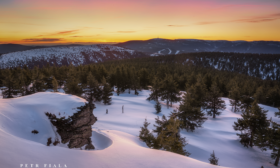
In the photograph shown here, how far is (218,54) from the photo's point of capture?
17200 centimetres

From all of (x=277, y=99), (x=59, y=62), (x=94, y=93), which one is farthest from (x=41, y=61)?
(x=277, y=99)

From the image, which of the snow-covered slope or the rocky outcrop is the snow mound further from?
the rocky outcrop

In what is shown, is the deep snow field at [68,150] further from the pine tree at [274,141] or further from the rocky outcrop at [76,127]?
the pine tree at [274,141]

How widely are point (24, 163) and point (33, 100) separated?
7896 millimetres

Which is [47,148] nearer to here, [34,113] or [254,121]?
[34,113]

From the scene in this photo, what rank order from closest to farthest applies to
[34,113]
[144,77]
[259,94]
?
[34,113] < [259,94] < [144,77]

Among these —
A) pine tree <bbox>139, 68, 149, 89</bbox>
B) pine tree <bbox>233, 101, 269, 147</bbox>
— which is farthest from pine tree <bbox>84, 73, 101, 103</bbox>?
pine tree <bbox>233, 101, 269, 147</bbox>

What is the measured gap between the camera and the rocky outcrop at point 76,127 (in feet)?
34.9

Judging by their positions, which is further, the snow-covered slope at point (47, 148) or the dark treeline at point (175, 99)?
the dark treeline at point (175, 99)

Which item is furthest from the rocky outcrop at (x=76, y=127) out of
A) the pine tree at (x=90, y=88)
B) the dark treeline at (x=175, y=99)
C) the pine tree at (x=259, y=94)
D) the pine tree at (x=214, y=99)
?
the pine tree at (x=259, y=94)

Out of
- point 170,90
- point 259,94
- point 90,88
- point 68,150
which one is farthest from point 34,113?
point 259,94

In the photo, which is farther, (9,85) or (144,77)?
(144,77)

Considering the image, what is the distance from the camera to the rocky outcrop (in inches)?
418

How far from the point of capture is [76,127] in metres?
11.2
